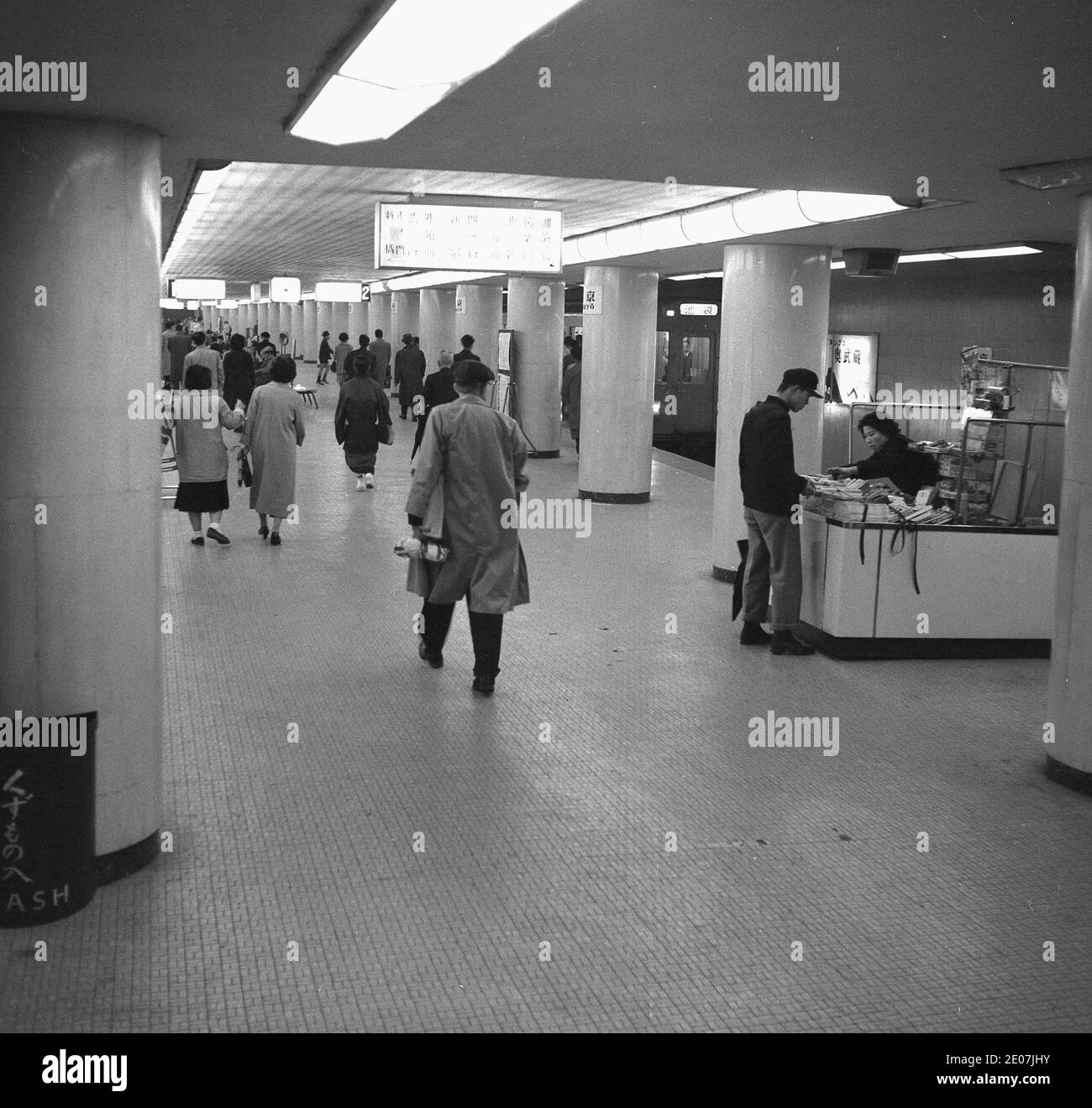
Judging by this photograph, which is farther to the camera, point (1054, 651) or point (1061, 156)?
point (1054, 651)

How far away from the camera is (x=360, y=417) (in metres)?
14.8

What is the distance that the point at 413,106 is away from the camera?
4.39m

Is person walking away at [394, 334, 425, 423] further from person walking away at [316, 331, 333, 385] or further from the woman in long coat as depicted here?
the woman in long coat

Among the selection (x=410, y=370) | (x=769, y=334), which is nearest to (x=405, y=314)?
(x=410, y=370)

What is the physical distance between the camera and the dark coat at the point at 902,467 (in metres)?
9.16

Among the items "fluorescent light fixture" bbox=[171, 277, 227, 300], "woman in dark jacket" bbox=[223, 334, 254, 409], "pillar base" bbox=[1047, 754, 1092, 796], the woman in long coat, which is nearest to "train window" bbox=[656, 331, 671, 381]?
"woman in dark jacket" bbox=[223, 334, 254, 409]

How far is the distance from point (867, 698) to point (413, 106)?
4329mm

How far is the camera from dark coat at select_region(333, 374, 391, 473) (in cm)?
1446

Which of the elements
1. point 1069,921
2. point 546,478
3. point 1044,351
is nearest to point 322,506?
point 546,478

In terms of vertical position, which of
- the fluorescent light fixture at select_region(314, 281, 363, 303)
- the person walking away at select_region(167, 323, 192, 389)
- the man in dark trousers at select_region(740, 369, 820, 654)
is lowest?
the man in dark trousers at select_region(740, 369, 820, 654)

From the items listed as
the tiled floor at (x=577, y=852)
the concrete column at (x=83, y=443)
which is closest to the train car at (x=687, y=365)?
the tiled floor at (x=577, y=852)

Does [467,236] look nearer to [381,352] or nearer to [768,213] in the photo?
[768,213]

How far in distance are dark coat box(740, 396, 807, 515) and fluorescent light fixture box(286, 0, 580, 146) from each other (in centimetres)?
385
